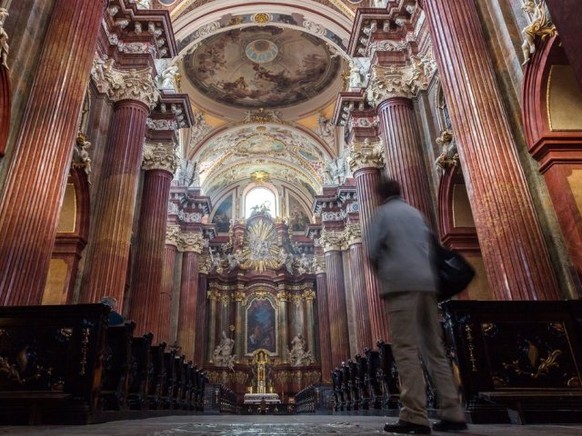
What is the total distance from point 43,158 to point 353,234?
11.5 metres

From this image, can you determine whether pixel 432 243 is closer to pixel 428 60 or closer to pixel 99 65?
pixel 428 60

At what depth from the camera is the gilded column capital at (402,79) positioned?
348 inches

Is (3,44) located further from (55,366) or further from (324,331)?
(324,331)

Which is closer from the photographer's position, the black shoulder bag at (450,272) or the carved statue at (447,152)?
the black shoulder bag at (450,272)

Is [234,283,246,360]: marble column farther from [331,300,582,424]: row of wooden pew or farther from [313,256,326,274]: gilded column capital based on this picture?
[331,300,582,424]: row of wooden pew

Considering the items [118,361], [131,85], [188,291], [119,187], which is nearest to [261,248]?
[188,291]

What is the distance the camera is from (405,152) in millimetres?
8312

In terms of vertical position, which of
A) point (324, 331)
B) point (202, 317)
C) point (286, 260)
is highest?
point (286, 260)

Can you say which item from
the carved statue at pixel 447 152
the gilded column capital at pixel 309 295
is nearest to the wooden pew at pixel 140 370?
the carved statue at pixel 447 152

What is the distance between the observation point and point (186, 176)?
18.1 meters

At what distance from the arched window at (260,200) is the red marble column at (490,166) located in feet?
60.4

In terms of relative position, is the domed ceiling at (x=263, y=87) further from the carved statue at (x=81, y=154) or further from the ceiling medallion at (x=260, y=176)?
the carved statue at (x=81, y=154)

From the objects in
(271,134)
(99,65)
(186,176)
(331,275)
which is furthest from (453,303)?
(271,134)

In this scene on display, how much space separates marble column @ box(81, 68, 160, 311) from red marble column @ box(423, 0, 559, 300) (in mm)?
5672
